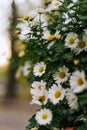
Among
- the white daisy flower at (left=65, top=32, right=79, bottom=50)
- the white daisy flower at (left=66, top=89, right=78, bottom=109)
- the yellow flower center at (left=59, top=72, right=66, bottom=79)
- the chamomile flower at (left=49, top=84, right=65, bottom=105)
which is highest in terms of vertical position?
the white daisy flower at (left=65, top=32, right=79, bottom=50)

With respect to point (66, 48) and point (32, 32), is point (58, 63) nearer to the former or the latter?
point (66, 48)

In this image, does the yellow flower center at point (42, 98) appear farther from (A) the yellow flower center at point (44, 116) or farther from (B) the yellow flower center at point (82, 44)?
(B) the yellow flower center at point (82, 44)

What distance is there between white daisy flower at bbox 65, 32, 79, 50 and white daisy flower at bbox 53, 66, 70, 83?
12 centimetres

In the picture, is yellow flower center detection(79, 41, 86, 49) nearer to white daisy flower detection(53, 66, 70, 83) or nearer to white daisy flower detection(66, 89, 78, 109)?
white daisy flower detection(53, 66, 70, 83)

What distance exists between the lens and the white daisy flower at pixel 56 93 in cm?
232

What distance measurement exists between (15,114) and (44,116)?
9.74 metres

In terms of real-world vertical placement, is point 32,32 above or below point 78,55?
→ above

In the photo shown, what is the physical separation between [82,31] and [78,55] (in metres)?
0.14

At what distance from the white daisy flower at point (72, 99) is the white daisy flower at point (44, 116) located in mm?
160

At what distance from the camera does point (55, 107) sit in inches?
95.0

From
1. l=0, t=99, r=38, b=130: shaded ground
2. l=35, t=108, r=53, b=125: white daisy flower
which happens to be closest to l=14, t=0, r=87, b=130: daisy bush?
l=35, t=108, r=53, b=125: white daisy flower

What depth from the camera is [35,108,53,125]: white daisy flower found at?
91.6 inches

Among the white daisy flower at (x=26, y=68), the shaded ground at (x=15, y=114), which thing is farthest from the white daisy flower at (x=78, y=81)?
the shaded ground at (x=15, y=114)

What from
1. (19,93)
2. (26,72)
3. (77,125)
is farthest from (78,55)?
(19,93)
